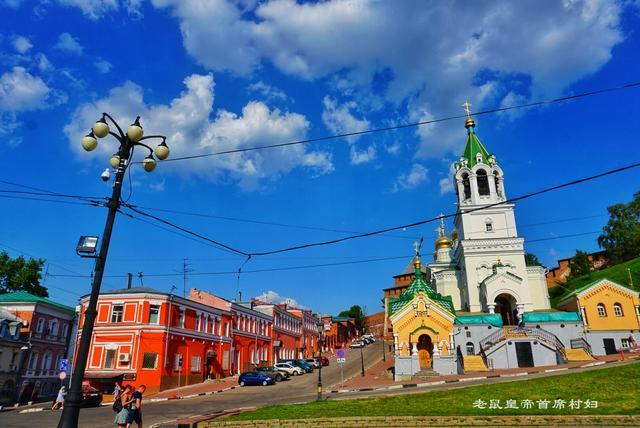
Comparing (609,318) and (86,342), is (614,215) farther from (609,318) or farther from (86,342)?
(86,342)

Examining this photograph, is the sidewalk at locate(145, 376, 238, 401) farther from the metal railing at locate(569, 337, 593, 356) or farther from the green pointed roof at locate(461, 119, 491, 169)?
the green pointed roof at locate(461, 119, 491, 169)

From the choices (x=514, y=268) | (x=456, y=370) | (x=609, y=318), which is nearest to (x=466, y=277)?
(x=514, y=268)

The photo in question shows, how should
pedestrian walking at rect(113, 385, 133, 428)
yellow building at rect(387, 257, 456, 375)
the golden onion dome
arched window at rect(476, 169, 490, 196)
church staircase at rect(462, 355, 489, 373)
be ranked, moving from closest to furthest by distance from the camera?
pedestrian walking at rect(113, 385, 133, 428), church staircase at rect(462, 355, 489, 373), yellow building at rect(387, 257, 456, 375), arched window at rect(476, 169, 490, 196), the golden onion dome

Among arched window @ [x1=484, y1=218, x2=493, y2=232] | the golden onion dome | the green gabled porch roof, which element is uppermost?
the green gabled porch roof

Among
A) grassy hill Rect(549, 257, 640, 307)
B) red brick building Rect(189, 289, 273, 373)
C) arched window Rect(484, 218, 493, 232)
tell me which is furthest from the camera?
grassy hill Rect(549, 257, 640, 307)

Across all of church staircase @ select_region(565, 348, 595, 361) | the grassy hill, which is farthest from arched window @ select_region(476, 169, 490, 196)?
church staircase @ select_region(565, 348, 595, 361)

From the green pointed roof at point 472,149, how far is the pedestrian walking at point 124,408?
47.2m

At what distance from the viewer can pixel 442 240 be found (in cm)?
6669

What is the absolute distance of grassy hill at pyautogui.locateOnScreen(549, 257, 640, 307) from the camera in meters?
58.3

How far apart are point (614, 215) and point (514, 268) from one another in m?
45.6

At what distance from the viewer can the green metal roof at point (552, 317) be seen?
39281 mm

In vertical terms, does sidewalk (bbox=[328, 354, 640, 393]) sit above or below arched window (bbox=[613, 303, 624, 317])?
below

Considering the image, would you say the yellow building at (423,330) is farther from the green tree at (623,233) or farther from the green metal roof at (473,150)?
the green tree at (623,233)

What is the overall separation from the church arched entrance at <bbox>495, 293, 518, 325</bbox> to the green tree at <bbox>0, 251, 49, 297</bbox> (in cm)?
5152
